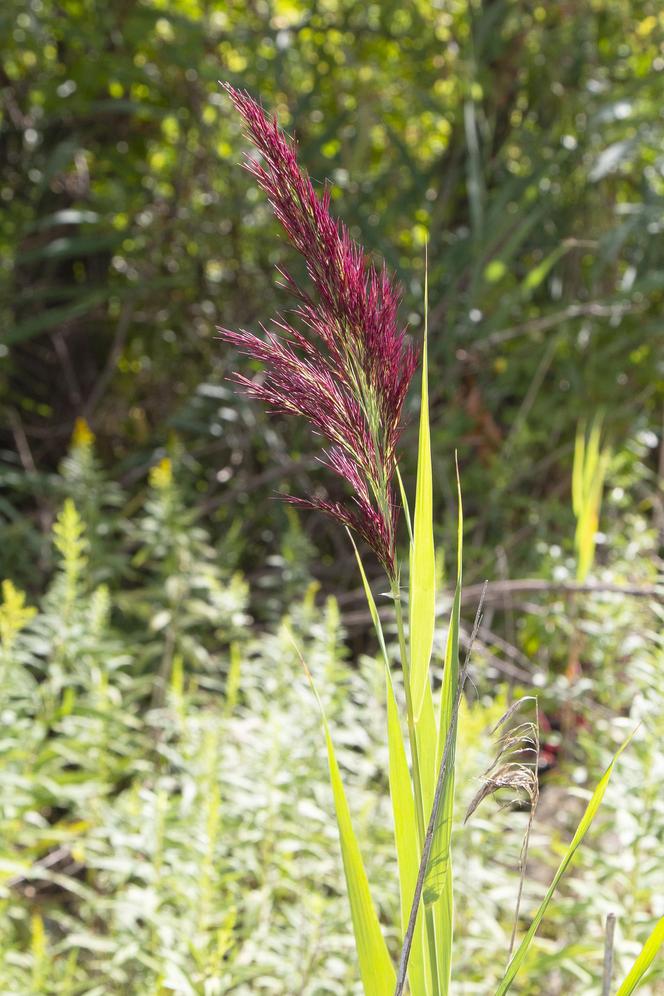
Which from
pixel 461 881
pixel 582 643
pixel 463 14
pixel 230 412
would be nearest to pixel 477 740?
pixel 461 881

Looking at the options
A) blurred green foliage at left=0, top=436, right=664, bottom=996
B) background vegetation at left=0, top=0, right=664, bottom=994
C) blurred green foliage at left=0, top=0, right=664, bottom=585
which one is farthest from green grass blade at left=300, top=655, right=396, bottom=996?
blurred green foliage at left=0, top=0, right=664, bottom=585

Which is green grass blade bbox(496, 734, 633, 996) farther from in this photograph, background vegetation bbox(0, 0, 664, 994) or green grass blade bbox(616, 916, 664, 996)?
background vegetation bbox(0, 0, 664, 994)

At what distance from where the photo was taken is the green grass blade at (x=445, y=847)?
2.46 ft

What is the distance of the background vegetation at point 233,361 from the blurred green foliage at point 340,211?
0.01 m

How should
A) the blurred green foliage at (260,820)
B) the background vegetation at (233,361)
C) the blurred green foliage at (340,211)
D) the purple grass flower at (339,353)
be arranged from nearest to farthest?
the purple grass flower at (339,353) < the blurred green foliage at (260,820) < the background vegetation at (233,361) < the blurred green foliage at (340,211)

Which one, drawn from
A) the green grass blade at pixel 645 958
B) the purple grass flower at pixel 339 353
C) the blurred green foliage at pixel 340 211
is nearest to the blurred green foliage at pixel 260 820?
the green grass blade at pixel 645 958

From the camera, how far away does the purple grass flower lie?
67 centimetres

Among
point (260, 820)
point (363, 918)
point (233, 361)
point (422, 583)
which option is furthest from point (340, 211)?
point (363, 918)

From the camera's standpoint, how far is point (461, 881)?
4.99 feet

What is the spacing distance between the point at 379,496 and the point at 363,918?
1.12ft

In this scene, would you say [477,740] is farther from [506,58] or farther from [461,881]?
A: [506,58]

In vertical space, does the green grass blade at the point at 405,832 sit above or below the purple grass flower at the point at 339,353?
below

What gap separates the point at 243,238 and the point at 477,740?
235 cm

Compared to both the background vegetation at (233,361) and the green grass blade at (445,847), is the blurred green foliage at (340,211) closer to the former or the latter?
the background vegetation at (233,361)
